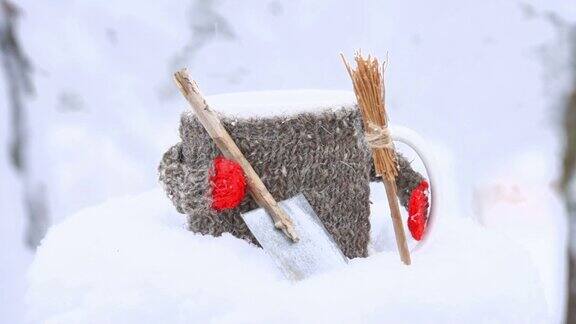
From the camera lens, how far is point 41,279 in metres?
0.64

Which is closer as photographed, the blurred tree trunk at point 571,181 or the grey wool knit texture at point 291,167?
the grey wool knit texture at point 291,167

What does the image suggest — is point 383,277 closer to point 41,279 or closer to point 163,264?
point 163,264

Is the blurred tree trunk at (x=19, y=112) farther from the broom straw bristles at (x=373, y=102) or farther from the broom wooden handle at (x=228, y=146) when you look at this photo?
the broom straw bristles at (x=373, y=102)

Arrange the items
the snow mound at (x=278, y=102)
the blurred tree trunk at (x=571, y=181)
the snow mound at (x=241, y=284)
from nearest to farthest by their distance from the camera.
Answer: the snow mound at (x=241, y=284), the snow mound at (x=278, y=102), the blurred tree trunk at (x=571, y=181)

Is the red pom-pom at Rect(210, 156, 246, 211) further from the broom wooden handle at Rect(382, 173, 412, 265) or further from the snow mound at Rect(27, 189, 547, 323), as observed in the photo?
the broom wooden handle at Rect(382, 173, 412, 265)

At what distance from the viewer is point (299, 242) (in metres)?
0.68

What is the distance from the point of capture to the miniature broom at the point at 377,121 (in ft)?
2.20

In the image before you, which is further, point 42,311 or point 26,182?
point 26,182

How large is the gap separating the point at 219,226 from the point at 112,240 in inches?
4.4

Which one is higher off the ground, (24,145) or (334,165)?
(334,165)

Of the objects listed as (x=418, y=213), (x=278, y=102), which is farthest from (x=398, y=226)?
(x=278, y=102)

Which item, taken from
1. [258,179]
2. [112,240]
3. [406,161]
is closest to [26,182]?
[112,240]

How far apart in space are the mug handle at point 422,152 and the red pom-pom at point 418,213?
0.01 m

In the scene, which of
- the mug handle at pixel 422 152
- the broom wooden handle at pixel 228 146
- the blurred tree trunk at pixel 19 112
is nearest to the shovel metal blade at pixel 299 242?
the broom wooden handle at pixel 228 146
